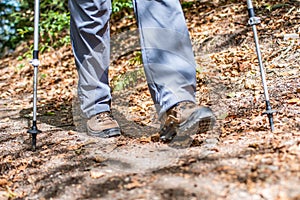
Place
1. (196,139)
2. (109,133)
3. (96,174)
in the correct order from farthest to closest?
(109,133)
(196,139)
(96,174)

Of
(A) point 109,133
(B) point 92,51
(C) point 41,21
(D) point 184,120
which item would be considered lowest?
(A) point 109,133

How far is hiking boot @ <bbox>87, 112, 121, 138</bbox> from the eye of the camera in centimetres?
273

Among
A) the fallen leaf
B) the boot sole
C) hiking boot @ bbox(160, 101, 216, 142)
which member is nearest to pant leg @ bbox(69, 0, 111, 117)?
the boot sole

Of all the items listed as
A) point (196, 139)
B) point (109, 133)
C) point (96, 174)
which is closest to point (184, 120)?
point (196, 139)

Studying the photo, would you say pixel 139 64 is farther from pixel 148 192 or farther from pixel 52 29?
pixel 148 192

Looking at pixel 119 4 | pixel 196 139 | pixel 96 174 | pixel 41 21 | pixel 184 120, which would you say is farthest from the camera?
pixel 41 21

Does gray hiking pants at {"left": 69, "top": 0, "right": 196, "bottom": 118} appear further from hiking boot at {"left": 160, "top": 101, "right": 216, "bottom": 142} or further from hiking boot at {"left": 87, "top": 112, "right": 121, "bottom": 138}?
hiking boot at {"left": 87, "top": 112, "right": 121, "bottom": 138}

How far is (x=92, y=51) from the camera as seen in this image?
2.82m

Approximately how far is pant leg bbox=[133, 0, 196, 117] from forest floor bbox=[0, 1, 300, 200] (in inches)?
12.7

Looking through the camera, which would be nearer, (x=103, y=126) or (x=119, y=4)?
(x=103, y=126)

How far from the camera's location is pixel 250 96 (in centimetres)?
330

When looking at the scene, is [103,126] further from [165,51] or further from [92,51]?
[165,51]

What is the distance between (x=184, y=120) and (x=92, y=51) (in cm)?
99

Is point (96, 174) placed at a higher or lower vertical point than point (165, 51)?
lower
